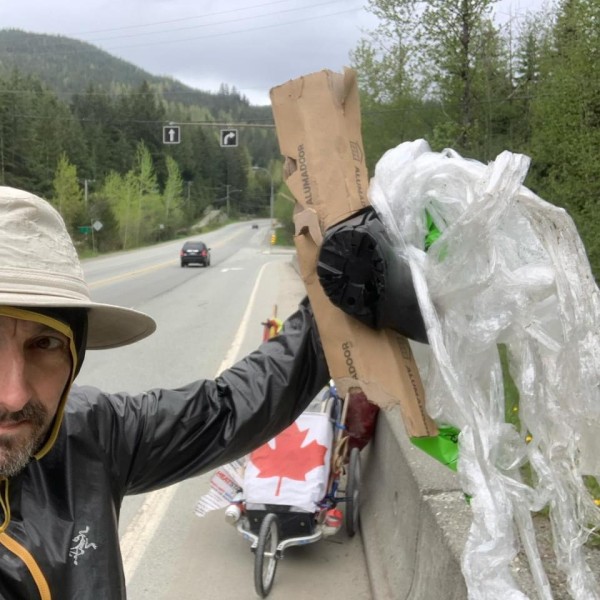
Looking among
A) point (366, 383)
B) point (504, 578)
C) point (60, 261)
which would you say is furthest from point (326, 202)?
point (504, 578)

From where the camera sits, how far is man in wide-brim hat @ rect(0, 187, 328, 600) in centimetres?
129

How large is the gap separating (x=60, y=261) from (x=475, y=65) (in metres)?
13.8

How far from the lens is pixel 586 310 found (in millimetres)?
1382

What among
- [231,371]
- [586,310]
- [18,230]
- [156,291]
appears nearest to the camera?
[18,230]

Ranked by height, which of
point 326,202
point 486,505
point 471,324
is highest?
point 326,202

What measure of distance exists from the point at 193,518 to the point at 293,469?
1023 millimetres

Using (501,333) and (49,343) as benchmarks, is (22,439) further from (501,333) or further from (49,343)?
(501,333)

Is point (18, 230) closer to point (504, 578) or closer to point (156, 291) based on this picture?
point (504, 578)

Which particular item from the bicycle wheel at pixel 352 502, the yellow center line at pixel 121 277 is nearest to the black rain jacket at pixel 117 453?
the bicycle wheel at pixel 352 502

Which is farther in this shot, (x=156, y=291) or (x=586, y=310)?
(x=156, y=291)

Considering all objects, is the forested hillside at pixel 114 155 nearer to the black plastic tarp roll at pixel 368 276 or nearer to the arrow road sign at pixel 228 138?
the arrow road sign at pixel 228 138

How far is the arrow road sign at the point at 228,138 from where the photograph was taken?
3023 cm

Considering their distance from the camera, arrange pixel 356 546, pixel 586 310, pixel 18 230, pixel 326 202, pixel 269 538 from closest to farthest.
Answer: pixel 18 230 → pixel 586 310 → pixel 326 202 → pixel 269 538 → pixel 356 546

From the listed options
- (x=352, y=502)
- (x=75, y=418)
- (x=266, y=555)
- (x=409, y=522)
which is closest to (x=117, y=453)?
(x=75, y=418)
